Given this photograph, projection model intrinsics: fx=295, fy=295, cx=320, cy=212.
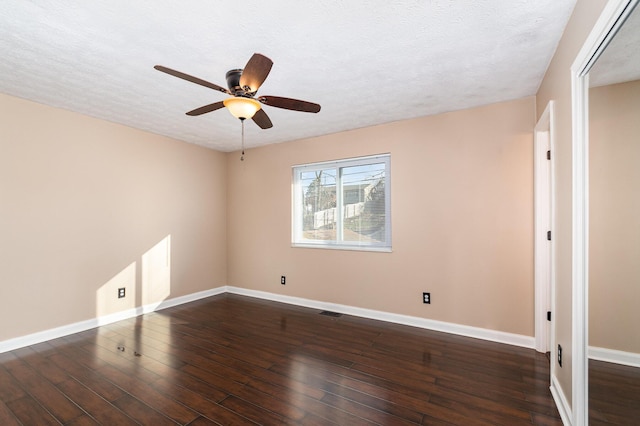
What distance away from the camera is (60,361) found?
2617mm

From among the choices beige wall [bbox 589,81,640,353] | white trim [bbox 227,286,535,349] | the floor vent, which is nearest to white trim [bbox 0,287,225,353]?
white trim [bbox 227,286,535,349]

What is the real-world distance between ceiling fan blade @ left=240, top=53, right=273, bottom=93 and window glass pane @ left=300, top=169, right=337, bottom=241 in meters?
2.51

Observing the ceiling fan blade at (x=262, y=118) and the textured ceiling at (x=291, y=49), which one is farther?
the ceiling fan blade at (x=262, y=118)

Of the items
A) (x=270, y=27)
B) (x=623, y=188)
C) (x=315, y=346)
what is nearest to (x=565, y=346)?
(x=623, y=188)

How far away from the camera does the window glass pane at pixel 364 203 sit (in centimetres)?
383

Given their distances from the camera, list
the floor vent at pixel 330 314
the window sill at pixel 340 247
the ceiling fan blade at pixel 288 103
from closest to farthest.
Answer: the ceiling fan blade at pixel 288 103, the window sill at pixel 340 247, the floor vent at pixel 330 314

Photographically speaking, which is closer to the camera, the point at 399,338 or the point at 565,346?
the point at 565,346

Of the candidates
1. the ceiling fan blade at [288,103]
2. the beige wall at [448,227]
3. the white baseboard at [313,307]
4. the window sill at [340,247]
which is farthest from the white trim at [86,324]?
the ceiling fan blade at [288,103]

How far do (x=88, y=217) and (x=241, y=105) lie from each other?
2.80 metres

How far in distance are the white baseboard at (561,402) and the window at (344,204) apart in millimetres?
1939

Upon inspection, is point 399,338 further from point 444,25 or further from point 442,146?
point 444,25

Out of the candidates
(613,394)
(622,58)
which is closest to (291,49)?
(622,58)

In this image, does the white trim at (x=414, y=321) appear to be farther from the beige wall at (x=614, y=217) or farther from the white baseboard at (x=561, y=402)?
the beige wall at (x=614, y=217)

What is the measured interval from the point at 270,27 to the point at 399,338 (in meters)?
3.04
